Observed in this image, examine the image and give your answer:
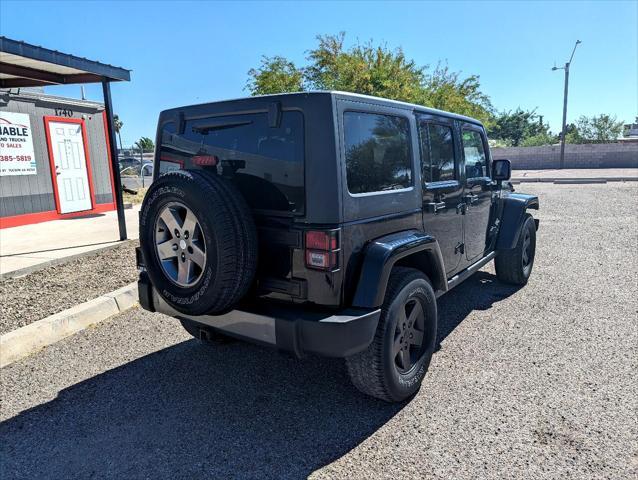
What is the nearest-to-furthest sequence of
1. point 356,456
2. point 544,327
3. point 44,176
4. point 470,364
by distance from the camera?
1. point 356,456
2. point 470,364
3. point 544,327
4. point 44,176

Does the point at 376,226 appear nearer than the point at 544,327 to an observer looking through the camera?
Yes

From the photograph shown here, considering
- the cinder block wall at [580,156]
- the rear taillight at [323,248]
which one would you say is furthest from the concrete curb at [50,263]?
the cinder block wall at [580,156]

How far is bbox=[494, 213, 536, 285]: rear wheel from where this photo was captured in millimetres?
5238

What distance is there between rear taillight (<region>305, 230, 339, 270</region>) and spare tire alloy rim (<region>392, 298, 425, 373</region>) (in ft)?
2.22

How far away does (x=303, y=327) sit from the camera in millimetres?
2516

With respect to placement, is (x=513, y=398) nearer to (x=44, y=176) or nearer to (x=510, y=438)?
(x=510, y=438)

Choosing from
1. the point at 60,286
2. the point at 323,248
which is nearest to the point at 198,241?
the point at 323,248

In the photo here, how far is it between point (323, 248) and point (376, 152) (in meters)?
0.84

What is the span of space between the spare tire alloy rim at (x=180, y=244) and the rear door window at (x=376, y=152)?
963mm

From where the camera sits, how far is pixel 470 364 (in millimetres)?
3518

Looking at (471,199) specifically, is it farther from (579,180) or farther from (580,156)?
(580,156)

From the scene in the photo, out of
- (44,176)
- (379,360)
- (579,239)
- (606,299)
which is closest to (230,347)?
(379,360)

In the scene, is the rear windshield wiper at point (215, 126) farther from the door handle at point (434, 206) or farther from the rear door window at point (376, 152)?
the door handle at point (434, 206)

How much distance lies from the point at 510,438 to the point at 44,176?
35.0 ft
